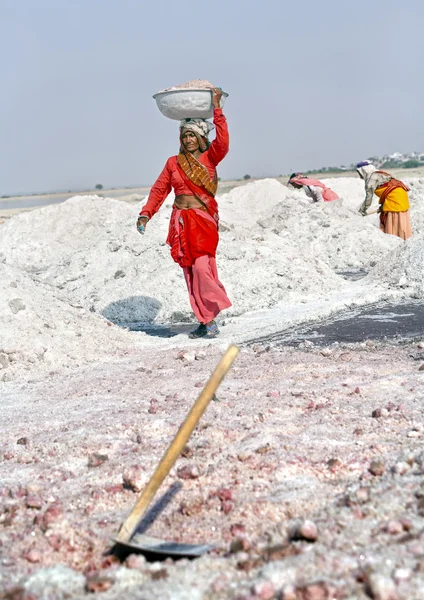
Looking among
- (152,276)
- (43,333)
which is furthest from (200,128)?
(152,276)

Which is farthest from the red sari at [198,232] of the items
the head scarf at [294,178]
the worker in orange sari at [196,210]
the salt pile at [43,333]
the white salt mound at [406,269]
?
the head scarf at [294,178]

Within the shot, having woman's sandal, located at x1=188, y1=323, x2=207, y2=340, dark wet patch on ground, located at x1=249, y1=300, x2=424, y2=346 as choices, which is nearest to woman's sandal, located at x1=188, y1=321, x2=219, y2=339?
woman's sandal, located at x1=188, y1=323, x2=207, y2=340

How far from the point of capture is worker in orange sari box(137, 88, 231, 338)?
637 cm

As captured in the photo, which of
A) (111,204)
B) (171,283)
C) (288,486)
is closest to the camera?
(288,486)

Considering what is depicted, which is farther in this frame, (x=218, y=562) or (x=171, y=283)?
(x=171, y=283)

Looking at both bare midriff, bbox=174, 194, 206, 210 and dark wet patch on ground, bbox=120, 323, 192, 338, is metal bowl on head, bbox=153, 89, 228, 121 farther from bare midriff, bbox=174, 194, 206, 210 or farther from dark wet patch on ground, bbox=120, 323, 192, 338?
dark wet patch on ground, bbox=120, 323, 192, 338

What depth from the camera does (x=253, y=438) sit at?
3.44 metres

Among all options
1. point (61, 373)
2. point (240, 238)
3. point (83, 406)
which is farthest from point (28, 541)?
point (240, 238)

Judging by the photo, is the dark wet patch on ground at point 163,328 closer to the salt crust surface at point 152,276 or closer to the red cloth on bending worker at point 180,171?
the salt crust surface at point 152,276

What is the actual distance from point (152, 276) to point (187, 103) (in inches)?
128

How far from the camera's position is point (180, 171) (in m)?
6.45

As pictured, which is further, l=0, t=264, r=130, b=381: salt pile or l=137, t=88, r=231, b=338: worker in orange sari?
l=137, t=88, r=231, b=338: worker in orange sari

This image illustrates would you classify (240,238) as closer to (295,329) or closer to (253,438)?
(295,329)

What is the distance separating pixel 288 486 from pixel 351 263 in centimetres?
952
